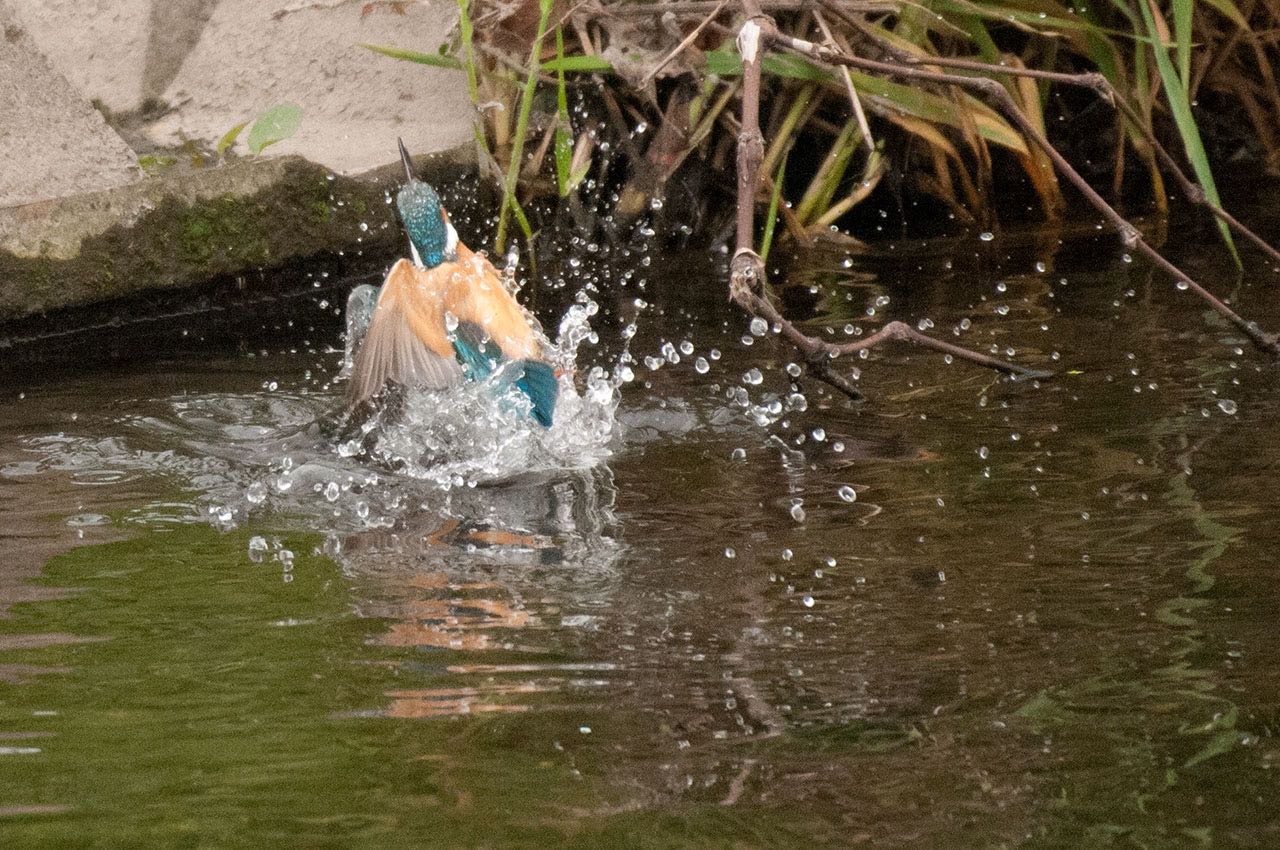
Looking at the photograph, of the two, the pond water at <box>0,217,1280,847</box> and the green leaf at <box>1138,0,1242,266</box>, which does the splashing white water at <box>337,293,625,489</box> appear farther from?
the green leaf at <box>1138,0,1242,266</box>

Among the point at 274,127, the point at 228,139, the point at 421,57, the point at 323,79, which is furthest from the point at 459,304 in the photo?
the point at 323,79

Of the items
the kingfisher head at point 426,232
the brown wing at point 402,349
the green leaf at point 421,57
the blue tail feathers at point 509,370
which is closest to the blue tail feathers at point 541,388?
the blue tail feathers at point 509,370

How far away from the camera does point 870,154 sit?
193 inches

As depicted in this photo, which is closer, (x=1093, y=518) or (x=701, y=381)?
(x=1093, y=518)

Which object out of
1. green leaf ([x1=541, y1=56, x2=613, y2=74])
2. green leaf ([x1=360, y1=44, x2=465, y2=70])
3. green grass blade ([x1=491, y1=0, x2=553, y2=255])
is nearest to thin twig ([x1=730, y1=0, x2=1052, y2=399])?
green grass blade ([x1=491, y1=0, x2=553, y2=255])

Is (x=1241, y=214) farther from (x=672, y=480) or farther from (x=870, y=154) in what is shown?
(x=672, y=480)

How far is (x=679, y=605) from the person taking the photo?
245cm

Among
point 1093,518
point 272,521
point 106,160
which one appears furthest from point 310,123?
point 1093,518

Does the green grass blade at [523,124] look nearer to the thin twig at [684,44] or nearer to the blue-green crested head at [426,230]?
the blue-green crested head at [426,230]

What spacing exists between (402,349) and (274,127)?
1.43 metres

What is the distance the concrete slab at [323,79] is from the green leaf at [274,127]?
5.5 inches

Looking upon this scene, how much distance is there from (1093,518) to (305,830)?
1517mm

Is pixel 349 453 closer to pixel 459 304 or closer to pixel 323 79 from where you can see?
pixel 459 304

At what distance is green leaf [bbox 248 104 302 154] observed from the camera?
4.84m
